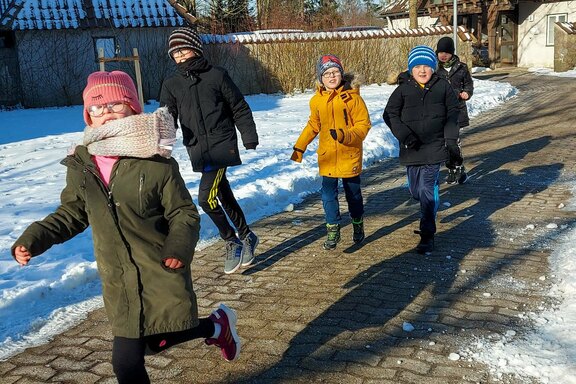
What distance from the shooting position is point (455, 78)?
7.58 m

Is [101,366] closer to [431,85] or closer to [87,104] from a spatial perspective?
[87,104]

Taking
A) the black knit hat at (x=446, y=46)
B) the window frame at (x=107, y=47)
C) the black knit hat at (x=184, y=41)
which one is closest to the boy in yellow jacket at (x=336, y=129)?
the black knit hat at (x=184, y=41)

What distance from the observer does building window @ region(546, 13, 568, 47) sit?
93.1 ft

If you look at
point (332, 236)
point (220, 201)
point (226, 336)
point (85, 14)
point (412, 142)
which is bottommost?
point (332, 236)

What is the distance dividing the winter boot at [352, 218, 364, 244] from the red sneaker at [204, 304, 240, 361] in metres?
2.27

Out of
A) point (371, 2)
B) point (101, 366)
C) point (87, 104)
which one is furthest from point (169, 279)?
point (371, 2)

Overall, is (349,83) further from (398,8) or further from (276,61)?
(398,8)

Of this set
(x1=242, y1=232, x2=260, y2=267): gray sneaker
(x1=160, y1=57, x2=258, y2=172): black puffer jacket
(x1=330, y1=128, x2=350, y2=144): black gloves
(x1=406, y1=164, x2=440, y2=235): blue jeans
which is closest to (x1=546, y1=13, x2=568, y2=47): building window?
(x1=406, y1=164, x2=440, y2=235): blue jeans

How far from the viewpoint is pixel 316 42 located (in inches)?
850

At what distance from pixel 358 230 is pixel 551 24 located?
89.9 ft

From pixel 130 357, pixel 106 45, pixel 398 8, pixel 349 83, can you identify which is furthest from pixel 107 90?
pixel 398 8

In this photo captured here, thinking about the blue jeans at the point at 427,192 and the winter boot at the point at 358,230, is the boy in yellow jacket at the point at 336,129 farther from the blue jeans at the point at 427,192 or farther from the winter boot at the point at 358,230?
the blue jeans at the point at 427,192

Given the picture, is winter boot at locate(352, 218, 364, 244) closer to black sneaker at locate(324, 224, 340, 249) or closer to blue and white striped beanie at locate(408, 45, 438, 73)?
black sneaker at locate(324, 224, 340, 249)

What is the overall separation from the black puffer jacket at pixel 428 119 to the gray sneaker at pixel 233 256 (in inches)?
62.7
